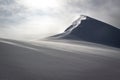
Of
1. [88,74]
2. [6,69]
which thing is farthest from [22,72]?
A: [88,74]

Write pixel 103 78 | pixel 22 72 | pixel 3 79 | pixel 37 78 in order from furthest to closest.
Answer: pixel 103 78
pixel 22 72
pixel 37 78
pixel 3 79

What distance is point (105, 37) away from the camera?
147 meters

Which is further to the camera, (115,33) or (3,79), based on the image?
(115,33)

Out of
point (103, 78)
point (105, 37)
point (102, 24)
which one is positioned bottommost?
point (103, 78)

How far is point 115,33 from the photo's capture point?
15175 cm

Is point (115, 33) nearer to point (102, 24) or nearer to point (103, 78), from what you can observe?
point (102, 24)

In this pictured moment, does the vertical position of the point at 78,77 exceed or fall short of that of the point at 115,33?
it falls short

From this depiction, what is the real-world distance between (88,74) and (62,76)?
1380 millimetres

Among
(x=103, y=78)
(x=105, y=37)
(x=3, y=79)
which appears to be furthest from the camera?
(x=105, y=37)

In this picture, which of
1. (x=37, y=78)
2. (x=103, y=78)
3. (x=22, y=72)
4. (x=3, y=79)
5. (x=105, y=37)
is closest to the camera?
(x=3, y=79)

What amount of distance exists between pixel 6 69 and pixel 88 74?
325 centimetres

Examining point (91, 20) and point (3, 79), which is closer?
point (3, 79)

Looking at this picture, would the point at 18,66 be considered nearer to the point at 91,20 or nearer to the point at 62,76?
the point at 62,76

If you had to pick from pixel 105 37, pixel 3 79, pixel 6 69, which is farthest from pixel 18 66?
pixel 105 37
